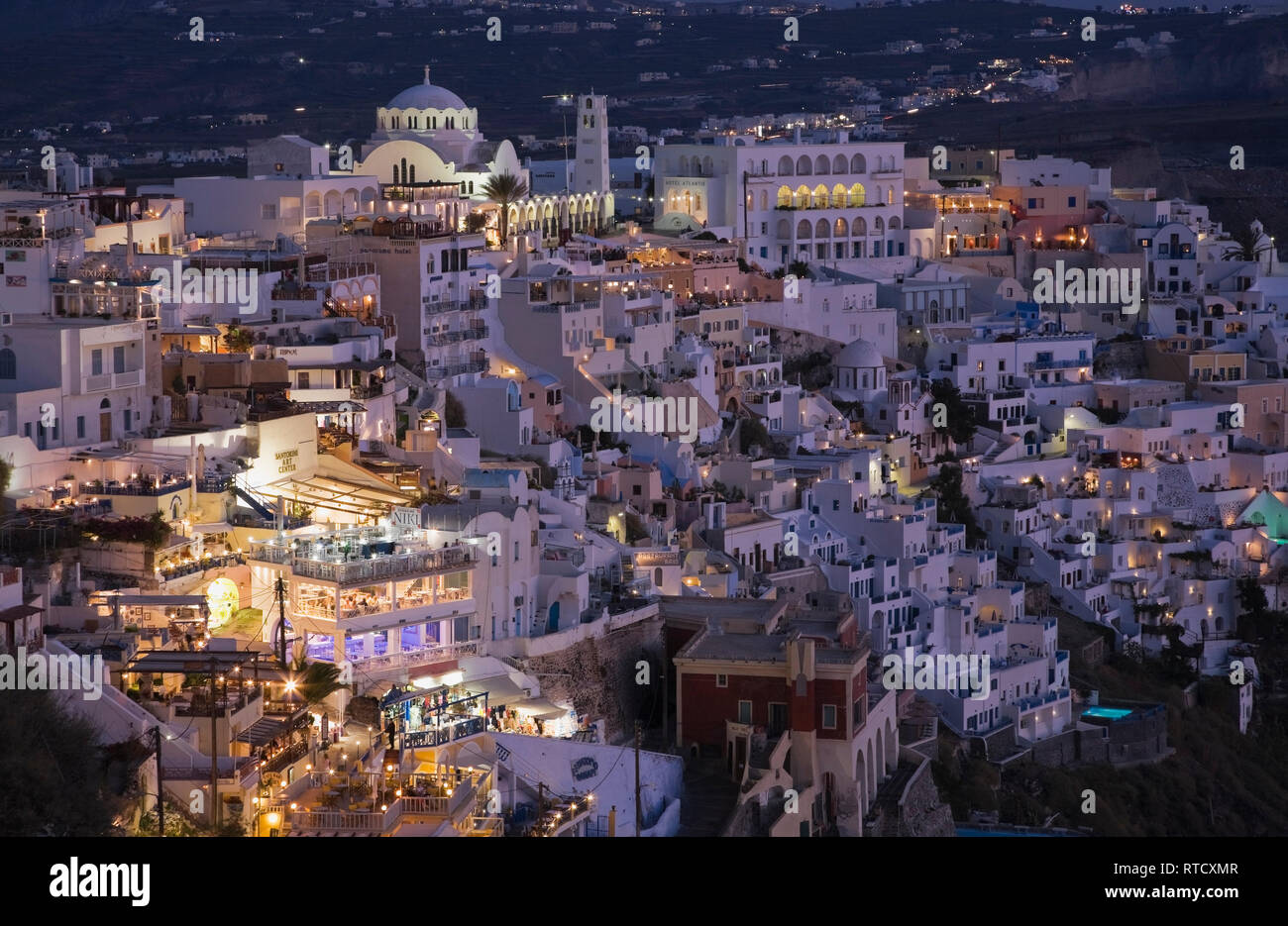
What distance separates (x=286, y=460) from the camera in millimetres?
24922

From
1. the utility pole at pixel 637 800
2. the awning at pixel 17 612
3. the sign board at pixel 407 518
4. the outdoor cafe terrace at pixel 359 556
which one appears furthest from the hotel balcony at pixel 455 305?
the awning at pixel 17 612

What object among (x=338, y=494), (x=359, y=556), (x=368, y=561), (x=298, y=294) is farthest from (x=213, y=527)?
(x=298, y=294)

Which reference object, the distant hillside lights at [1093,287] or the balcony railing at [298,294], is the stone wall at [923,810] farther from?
the distant hillside lights at [1093,287]

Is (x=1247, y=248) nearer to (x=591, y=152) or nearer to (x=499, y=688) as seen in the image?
(x=591, y=152)

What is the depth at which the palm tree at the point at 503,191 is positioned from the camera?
4006 centimetres

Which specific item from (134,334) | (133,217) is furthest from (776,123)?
(134,334)

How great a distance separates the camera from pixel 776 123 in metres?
62.2

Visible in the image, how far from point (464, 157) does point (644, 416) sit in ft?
37.7

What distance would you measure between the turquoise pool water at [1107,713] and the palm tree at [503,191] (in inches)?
573

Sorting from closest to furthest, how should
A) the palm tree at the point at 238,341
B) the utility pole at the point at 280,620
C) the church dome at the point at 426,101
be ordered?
1. the utility pole at the point at 280,620
2. the palm tree at the point at 238,341
3. the church dome at the point at 426,101

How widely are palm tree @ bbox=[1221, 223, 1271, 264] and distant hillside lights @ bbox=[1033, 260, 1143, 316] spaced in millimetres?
4733


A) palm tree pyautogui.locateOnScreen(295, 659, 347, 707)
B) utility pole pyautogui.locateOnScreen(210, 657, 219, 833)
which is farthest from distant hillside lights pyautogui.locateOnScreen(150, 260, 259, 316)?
utility pole pyautogui.locateOnScreen(210, 657, 219, 833)
